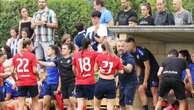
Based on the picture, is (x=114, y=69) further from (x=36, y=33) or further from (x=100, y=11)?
(x=36, y=33)

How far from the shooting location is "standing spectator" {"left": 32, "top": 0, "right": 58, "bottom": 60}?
70.5 ft

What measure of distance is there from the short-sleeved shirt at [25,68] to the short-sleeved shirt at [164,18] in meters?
3.18

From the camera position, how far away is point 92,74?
18484 mm

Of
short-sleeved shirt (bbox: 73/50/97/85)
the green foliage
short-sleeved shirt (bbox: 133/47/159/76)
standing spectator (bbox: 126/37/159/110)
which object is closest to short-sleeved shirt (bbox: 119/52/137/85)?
short-sleeved shirt (bbox: 73/50/97/85)

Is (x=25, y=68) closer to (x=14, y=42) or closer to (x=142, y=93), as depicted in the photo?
(x=142, y=93)

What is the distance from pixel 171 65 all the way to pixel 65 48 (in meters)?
2.76

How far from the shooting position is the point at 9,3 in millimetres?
26016

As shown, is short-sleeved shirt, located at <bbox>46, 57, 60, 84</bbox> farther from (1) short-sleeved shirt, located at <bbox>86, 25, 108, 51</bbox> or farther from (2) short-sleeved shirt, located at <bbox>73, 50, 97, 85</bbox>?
(2) short-sleeved shirt, located at <bbox>73, 50, 97, 85</bbox>

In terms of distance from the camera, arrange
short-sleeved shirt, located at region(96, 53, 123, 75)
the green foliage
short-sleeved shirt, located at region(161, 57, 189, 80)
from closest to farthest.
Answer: short-sleeved shirt, located at region(96, 53, 123, 75) → short-sleeved shirt, located at region(161, 57, 189, 80) → the green foliage

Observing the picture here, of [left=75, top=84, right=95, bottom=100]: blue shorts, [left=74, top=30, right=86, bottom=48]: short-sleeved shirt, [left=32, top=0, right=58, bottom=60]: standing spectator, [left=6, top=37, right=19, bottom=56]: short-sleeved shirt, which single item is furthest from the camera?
[left=6, top=37, right=19, bottom=56]: short-sleeved shirt

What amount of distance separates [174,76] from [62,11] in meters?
8.08

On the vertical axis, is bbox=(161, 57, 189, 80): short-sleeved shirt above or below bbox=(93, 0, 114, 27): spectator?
below

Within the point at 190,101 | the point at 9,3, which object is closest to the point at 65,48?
the point at 190,101

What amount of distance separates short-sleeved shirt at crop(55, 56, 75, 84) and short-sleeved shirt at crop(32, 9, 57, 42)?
89.5 inches
